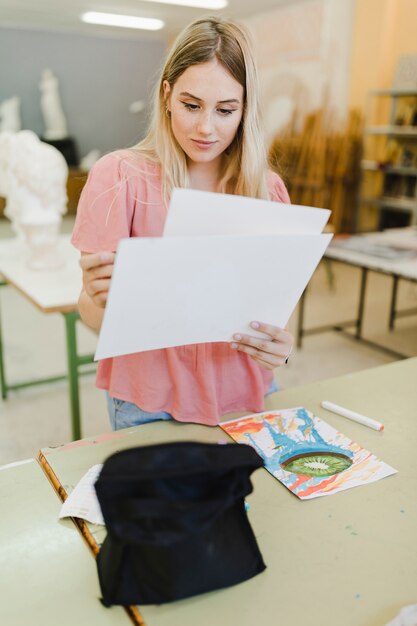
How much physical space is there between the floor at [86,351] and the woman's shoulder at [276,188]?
1.72 metres

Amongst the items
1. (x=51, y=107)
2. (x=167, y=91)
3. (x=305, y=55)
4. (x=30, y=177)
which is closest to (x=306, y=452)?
(x=167, y=91)

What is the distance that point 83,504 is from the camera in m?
0.90

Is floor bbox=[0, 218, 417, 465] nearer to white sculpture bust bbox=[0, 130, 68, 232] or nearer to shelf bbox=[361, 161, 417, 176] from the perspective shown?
white sculpture bust bbox=[0, 130, 68, 232]

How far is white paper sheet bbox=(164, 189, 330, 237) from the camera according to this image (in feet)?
2.73

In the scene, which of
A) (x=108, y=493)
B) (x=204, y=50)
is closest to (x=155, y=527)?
(x=108, y=493)

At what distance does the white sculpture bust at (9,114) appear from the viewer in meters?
7.90

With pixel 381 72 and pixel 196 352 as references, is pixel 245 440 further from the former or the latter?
pixel 381 72

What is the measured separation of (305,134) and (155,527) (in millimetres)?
5936

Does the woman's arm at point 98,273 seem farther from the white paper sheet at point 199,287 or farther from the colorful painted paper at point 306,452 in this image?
the colorful painted paper at point 306,452

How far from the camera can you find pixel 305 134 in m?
6.05

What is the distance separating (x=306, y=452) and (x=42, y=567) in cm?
52

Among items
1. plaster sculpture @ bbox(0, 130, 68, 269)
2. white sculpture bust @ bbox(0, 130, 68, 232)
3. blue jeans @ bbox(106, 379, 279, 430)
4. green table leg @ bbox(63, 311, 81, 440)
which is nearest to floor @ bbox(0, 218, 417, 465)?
green table leg @ bbox(63, 311, 81, 440)

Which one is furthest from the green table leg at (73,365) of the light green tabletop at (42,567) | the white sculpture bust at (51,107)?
the white sculpture bust at (51,107)

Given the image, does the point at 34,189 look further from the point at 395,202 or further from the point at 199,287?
the point at 395,202
